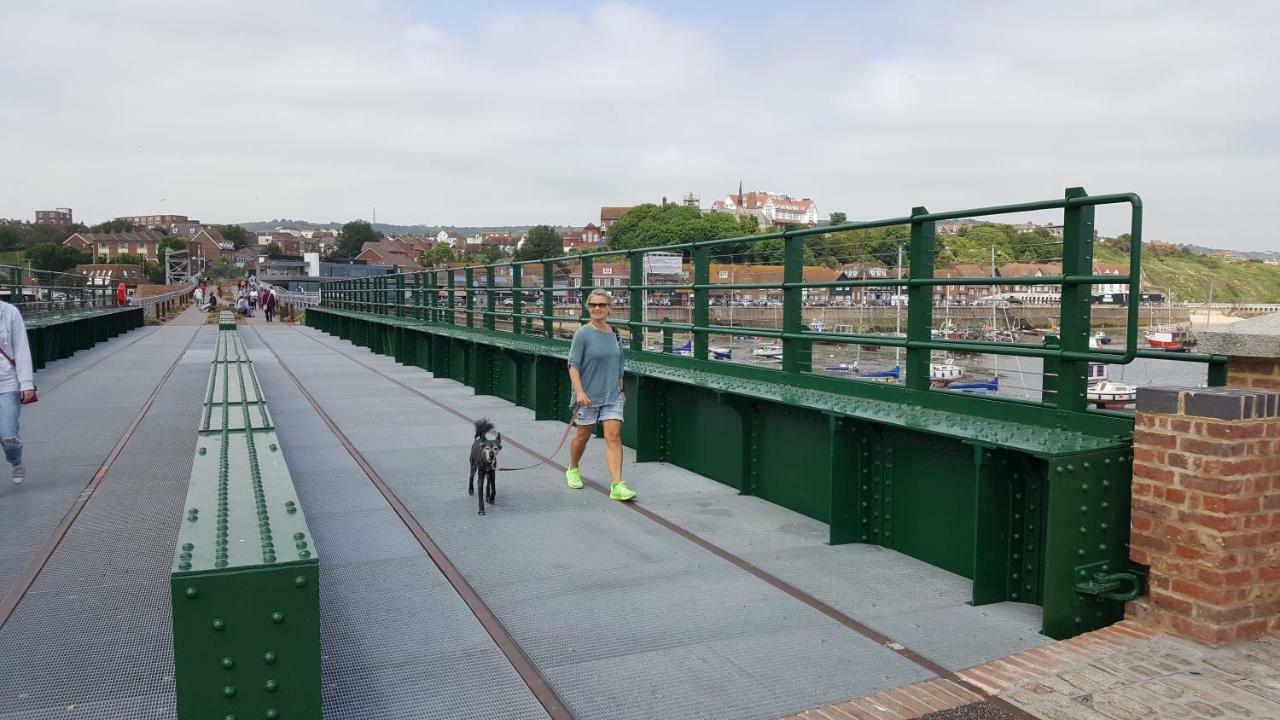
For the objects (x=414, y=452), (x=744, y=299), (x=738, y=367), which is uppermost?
(x=744, y=299)

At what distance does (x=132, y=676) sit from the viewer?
3.95 metres

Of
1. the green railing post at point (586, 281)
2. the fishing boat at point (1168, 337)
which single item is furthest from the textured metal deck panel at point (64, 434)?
the fishing boat at point (1168, 337)

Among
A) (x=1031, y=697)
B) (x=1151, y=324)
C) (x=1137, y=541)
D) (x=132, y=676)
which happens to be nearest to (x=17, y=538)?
(x=132, y=676)

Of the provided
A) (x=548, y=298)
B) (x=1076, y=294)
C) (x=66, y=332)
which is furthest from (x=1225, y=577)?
(x=66, y=332)

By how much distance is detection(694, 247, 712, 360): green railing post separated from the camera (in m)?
8.59

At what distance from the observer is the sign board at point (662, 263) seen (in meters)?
9.62

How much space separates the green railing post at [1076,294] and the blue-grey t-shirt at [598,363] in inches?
145

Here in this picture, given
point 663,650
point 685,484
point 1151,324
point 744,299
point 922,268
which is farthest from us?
point 744,299

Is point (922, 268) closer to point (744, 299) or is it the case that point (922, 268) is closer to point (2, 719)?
point (744, 299)

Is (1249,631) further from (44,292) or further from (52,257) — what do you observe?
(52,257)

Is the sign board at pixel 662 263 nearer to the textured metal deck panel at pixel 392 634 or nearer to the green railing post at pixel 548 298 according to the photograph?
the green railing post at pixel 548 298

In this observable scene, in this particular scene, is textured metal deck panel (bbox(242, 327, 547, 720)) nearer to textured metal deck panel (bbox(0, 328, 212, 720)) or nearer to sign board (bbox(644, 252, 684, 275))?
textured metal deck panel (bbox(0, 328, 212, 720))

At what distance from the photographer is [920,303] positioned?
20.0ft

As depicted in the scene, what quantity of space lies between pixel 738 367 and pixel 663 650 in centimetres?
425
